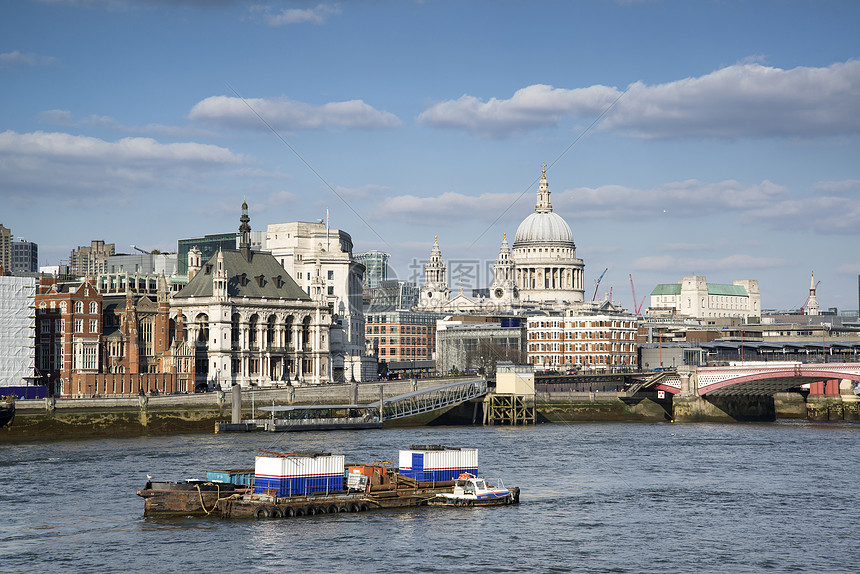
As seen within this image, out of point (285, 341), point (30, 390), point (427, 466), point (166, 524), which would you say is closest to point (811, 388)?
point (285, 341)

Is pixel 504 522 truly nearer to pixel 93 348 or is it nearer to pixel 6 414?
pixel 6 414

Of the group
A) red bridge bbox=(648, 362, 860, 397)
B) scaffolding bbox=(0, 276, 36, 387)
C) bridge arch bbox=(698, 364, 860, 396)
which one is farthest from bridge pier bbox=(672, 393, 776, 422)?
scaffolding bbox=(0, 276, 36, 387)

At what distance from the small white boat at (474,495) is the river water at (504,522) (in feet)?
2.32

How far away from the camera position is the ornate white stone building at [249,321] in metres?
166

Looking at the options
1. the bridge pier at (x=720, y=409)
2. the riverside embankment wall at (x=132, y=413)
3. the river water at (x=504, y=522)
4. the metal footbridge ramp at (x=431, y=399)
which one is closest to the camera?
the river water at (x=504, y=522)

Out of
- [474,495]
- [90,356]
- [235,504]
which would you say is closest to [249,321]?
[90,356]

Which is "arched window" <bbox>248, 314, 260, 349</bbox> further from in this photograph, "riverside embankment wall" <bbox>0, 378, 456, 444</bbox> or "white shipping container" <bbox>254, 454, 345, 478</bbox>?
"white shipping container" <bbox>254, 454, 345, 478</bbox>

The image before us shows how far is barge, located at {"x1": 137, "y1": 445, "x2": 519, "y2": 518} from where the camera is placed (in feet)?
221

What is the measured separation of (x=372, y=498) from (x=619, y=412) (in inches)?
3875

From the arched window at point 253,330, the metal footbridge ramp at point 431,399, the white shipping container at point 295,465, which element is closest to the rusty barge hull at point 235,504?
the white shipping container at point 295,465

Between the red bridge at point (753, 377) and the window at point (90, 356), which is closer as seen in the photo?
the window at point (90, 356)

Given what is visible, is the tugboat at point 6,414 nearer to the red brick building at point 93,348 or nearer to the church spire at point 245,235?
the red brick building at point 93,348

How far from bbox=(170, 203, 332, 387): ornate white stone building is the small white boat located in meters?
95.7

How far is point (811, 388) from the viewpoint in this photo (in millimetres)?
176625
